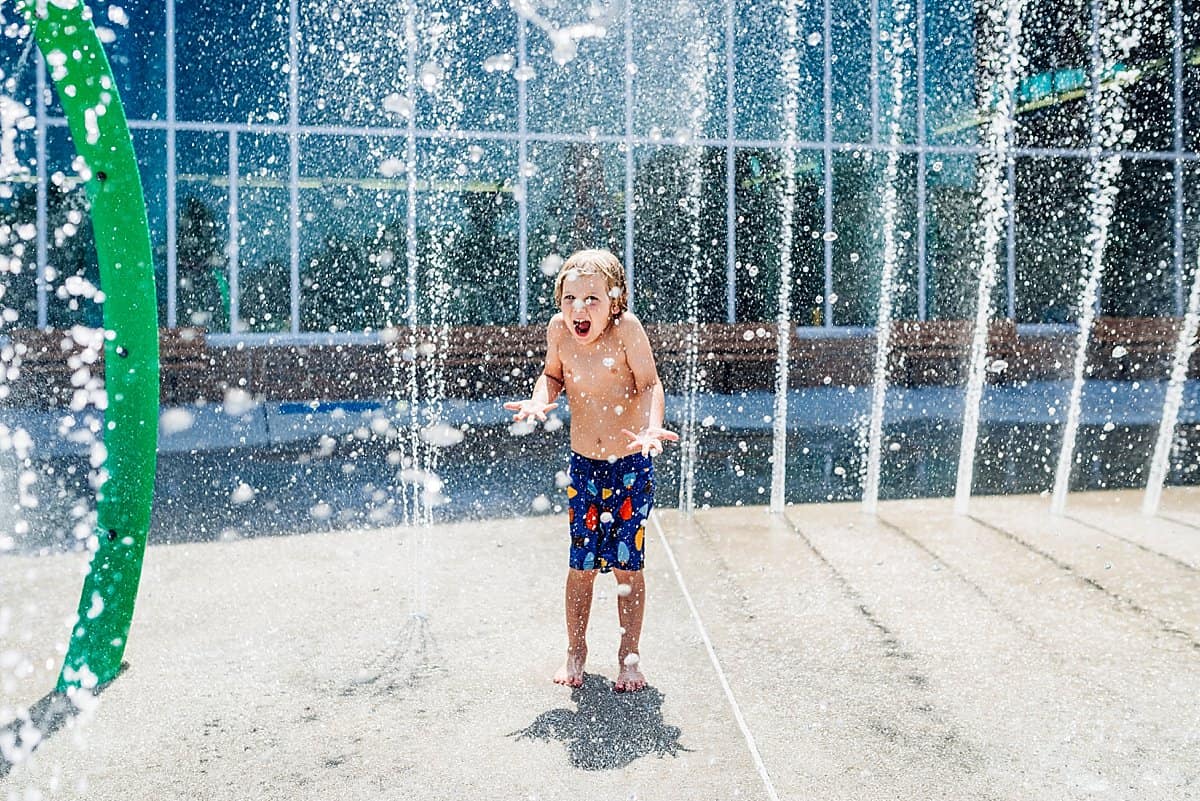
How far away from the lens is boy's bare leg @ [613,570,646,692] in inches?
120

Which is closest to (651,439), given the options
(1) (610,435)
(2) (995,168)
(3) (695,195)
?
(1) (610,435)

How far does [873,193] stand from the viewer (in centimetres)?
1457

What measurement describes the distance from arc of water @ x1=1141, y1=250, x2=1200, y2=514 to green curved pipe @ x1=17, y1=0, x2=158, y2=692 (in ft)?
16.2

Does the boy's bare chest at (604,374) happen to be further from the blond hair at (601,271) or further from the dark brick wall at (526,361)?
the dark brick wall at (526,361)

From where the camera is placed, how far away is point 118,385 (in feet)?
10.6

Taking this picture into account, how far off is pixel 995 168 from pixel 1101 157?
1974 millimetres

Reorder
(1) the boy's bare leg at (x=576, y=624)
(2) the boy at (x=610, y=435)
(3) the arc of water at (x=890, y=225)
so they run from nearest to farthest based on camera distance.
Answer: (2) the boy at (x=610, y=435) → (1) the boy's bare leg at (x=576, y=624) → (3) the arc of water at (x=890, y=225)

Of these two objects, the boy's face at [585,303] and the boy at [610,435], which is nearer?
the boy's face at [585,303]

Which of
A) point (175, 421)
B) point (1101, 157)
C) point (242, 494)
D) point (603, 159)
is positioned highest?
point (1101, 157)

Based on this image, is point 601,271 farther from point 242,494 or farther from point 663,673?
point 242,494

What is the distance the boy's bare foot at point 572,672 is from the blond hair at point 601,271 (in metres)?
0.99

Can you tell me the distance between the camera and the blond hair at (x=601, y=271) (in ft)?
9.41

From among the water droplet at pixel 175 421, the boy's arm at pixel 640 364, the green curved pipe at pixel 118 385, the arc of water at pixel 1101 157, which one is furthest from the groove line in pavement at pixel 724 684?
the arc of water at pixel 1101 157

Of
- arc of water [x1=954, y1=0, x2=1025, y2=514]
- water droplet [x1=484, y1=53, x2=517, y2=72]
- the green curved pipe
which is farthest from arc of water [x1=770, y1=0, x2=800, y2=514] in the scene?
the green curved pipe
